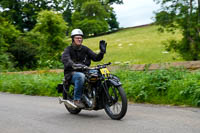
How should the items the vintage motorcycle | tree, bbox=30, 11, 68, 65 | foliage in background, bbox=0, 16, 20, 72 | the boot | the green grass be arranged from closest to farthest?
the vintage motorcycle
the boot
the green grass
tree, bbox=30, 11, 68, 65
foliage in background, bbox=0, 16, 20, 72

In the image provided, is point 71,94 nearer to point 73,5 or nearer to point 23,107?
point 23,107

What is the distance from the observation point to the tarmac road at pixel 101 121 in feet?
18.6

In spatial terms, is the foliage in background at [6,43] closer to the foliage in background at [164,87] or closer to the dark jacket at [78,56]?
the foliage in background at [164,87]

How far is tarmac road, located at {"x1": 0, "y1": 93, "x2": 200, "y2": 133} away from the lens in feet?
18.6

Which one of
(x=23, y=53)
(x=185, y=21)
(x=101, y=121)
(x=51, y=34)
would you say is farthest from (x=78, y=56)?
(x=23, y=53)

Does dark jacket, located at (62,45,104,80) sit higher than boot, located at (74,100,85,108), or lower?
higher

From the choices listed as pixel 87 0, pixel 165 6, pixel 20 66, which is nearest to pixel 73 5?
pixel 87 0

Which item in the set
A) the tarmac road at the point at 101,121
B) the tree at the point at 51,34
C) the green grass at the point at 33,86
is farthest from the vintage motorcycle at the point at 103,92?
the tree at the point at 51,34

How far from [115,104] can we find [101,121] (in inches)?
17.8

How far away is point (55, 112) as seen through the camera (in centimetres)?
805

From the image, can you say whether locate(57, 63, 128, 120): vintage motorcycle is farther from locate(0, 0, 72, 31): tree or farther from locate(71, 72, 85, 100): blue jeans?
locate(0, 0, 72, 31): tree

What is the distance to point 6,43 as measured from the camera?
29.3m

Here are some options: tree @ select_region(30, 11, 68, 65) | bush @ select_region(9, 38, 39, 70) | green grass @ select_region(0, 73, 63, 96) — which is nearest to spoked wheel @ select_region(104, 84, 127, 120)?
green grass @ select_region(0, 73, 63, 96)

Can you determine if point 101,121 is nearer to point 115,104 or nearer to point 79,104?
point 115,104
